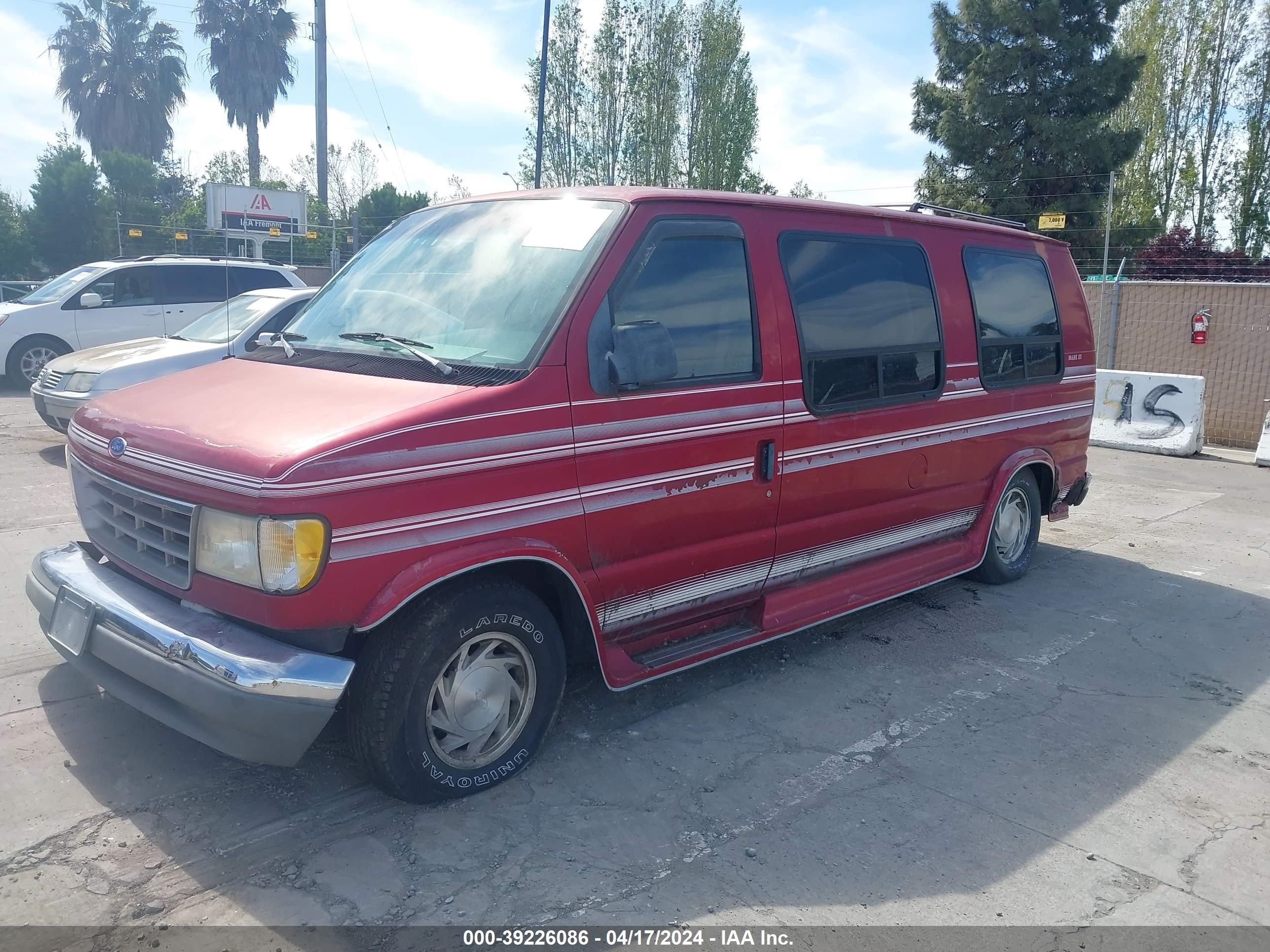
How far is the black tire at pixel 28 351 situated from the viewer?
13.4 m

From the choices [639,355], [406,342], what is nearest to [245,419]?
[406,342]

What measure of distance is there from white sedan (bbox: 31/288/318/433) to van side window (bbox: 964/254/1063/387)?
219 inches

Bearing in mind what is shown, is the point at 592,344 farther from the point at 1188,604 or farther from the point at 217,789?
the point at 1188,604

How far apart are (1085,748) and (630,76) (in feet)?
91.1

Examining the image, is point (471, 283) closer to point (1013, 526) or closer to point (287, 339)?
point (287, 339)

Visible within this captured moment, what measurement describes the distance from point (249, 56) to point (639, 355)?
173 feet

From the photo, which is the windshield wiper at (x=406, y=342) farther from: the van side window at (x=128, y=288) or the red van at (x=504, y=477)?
the van side window at (x=128, y=288)

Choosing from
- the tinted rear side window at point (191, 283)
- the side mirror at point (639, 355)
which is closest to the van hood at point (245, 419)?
the side mirror at point (639, 355)

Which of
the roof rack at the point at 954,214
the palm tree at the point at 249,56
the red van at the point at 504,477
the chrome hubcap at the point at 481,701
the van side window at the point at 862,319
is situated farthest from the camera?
the palm tree at the point at 249,56

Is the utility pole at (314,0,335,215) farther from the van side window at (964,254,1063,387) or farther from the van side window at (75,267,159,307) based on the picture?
the van side window at (964,254,1063,387)

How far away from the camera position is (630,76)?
28.8m

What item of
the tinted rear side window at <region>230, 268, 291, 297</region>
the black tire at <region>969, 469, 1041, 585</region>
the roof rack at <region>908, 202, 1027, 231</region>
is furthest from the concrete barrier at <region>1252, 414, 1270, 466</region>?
the tinted rear side window at <region>230, 268, 291, 297</region>

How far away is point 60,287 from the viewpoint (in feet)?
44.7

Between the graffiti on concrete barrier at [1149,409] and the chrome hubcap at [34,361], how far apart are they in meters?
14.4
